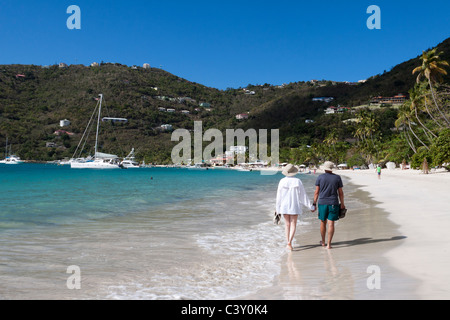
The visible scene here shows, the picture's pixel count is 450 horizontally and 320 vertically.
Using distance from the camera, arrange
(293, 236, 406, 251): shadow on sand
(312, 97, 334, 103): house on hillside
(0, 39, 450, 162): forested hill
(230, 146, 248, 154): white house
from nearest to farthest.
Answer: (293, 236, 406, 251): shadow on sand < (0, 39, 450, 162): forested hill < (230, 146, 248, 154): white house < (312, 97, 334, 103): house on hillside

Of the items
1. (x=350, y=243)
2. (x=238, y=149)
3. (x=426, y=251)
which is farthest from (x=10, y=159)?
(x=426, y=251)

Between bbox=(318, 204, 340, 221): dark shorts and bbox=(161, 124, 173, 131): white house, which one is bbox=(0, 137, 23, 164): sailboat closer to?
bbox=(161, 124, 173, 131): white house

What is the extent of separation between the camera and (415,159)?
172ft

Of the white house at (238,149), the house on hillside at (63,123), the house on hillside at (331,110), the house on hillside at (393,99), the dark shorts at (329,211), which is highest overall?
the house on hillside at (393,99)

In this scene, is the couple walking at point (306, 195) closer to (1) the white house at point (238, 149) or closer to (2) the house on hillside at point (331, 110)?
(1) the white house at point (238, 149)

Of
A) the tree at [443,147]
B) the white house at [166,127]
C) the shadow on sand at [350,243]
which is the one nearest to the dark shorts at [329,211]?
the shadow on sand at [350,243]

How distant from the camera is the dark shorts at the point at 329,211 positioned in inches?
300

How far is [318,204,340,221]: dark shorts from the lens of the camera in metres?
7.63

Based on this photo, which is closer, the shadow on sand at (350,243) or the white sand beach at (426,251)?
the white sand beach at (426,251)
